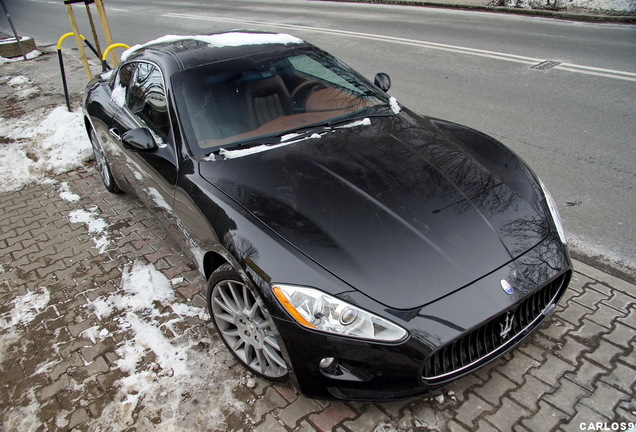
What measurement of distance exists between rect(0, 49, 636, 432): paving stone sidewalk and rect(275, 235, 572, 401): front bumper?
0.35 m

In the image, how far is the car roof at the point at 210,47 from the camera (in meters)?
3.47

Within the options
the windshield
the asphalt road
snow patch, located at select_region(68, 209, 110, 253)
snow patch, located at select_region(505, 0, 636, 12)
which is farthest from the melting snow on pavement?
snow patch, located at select_region(505, 0, 636, 12)

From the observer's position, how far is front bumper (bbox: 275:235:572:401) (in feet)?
6.92

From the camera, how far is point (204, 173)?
2898 mm

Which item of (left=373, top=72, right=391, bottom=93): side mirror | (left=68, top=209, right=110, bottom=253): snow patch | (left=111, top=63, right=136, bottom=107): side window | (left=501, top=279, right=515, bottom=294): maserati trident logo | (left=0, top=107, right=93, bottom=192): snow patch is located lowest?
(left=68, top=209, right=110, bottom=253): snow patch

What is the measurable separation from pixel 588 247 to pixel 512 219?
59.2 inches

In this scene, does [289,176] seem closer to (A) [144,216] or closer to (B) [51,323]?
(B) [51,323]

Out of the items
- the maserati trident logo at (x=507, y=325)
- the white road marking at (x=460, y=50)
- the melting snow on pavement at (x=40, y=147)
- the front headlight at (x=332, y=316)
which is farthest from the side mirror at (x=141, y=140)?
the white road marking at (x=460, y=50)

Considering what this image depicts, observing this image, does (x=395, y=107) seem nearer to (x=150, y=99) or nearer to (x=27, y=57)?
(x=150, y=99)

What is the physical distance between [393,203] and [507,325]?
83 cm

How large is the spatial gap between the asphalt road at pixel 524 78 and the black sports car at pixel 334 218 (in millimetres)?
1487

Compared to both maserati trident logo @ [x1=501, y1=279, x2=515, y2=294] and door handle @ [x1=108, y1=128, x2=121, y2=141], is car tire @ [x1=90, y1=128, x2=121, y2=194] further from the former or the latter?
maserati trident logo @ [x1=501, y1=279, x2=515, y2=294]

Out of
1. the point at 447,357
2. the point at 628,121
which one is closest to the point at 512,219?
the point at 447,357

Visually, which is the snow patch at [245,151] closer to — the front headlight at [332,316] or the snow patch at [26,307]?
the front headlight at [332,316]
